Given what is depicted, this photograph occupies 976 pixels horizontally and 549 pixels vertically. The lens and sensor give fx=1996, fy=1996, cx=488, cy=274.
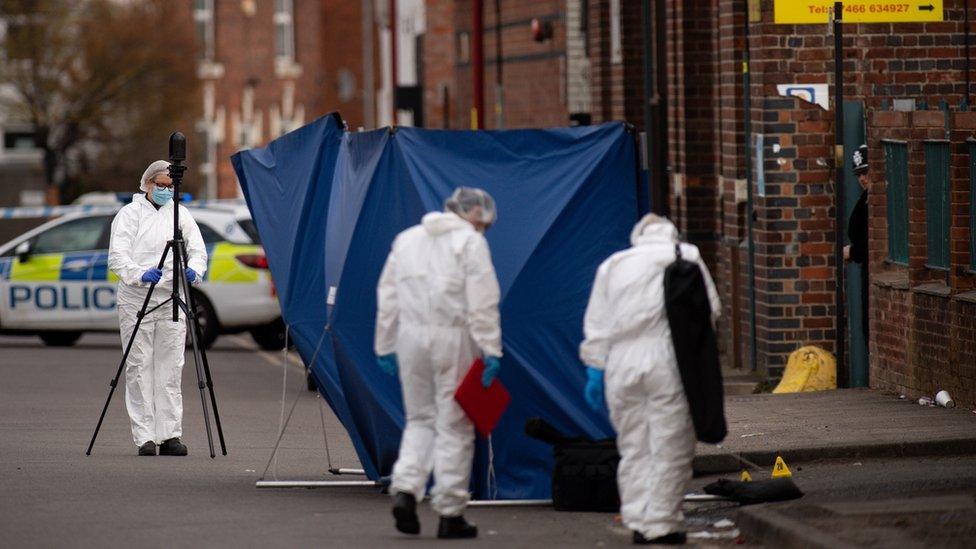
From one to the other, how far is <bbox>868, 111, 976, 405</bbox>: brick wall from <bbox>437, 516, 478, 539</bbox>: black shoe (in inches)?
181

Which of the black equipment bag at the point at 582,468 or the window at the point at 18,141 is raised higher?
the window at the point at 18,141

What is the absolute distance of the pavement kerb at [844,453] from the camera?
37.3 feet

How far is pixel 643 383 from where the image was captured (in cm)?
904

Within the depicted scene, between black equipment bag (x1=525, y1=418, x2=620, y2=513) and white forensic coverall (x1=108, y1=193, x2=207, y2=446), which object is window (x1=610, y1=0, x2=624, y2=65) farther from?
black equipment bag (x1=525, y1=418, x2=620, y2=513)

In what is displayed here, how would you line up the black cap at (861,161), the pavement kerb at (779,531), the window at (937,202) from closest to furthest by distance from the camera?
the pavement kerb at (779,531) < the window at (937,202) < the black cap at (861,161)

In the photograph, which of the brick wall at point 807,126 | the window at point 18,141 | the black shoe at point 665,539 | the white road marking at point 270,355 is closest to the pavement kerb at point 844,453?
the black shoe at point 665,539

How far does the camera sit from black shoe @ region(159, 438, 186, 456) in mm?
12680

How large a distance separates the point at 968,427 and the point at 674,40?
7806 mm

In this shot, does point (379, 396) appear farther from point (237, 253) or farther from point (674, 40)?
point (237, 253)

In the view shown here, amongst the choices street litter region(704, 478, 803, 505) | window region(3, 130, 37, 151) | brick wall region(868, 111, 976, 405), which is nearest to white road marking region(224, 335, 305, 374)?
brick wall region(868, 111, 976, 405)

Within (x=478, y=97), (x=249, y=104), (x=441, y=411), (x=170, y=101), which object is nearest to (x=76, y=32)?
(x=170, y=101)

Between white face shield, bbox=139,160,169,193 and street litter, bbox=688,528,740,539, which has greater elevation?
white face shield, bbox=139,160,169,193

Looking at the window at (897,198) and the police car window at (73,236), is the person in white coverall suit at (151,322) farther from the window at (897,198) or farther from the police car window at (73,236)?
the police car window at (73,236)

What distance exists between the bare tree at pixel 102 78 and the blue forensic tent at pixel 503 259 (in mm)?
44921
